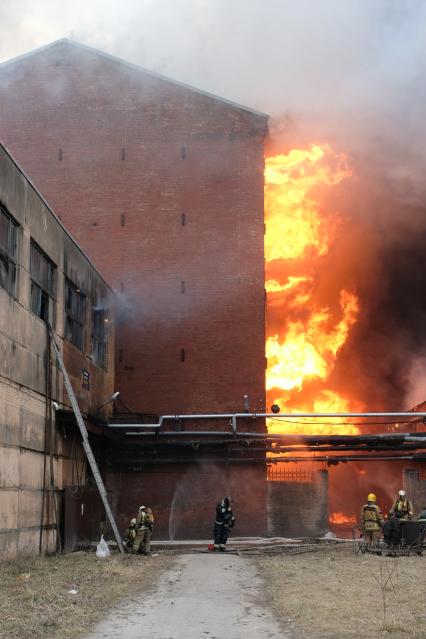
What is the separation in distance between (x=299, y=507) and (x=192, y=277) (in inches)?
317

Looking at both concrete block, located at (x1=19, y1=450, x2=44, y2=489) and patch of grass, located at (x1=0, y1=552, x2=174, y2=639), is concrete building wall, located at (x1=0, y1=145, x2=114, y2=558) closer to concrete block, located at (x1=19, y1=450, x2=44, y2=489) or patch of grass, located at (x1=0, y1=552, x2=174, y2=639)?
concrete block, located at (x1=19, y1=450, x2=44, y2=489)

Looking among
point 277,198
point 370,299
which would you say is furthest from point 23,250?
point 370,299

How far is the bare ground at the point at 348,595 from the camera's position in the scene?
8.84 m

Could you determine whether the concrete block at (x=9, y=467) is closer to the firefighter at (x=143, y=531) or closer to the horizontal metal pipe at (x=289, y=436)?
the firefighter at (x=143, y=531)

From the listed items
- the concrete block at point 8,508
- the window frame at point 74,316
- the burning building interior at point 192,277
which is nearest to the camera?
the concrete block at point 8,508

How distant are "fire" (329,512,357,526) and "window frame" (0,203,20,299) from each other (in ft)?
70.0

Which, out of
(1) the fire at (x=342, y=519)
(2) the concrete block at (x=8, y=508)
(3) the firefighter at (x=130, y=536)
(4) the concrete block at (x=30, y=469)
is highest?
(4) the concrete block at (x=30, y=469)

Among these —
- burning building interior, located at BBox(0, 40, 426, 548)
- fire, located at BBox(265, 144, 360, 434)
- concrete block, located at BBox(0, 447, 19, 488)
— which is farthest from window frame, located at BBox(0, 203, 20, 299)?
fire, located at BBox(265, 144, 360, 434)

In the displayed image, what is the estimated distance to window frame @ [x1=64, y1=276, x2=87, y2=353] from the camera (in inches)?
827

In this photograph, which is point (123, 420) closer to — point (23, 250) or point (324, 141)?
point (23, 250)

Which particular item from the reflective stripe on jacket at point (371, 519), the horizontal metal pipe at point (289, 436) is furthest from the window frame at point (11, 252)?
the horizontal metal pipe at point (289, 436)

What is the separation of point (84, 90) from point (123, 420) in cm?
1124

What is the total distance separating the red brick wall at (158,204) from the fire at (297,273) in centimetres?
301

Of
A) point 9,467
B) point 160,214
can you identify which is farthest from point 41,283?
point 160,214
